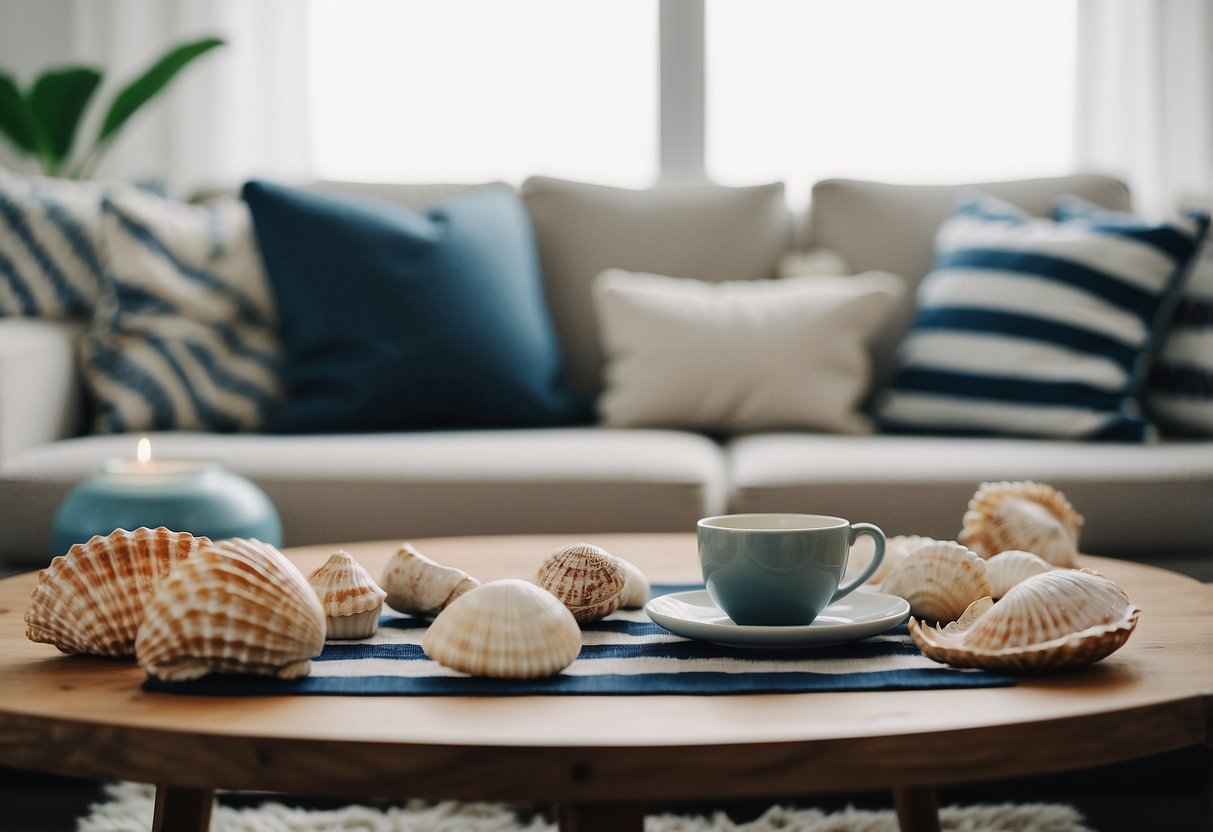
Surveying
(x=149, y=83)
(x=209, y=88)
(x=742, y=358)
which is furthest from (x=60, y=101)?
(x=742, y=358)

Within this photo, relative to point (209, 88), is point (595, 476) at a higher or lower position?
lower

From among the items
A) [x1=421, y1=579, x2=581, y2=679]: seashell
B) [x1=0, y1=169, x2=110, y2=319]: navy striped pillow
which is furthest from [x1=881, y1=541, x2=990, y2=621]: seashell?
[x1=0, y1=169, x2=110, y2=319]: navy striped pillow

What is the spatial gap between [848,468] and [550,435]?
53cm

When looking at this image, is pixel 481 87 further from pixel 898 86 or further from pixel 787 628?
pixel 787 628

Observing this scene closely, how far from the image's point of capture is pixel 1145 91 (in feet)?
9.89

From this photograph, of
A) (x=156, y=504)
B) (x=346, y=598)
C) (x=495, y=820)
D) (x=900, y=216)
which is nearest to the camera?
(x=346, y=598)

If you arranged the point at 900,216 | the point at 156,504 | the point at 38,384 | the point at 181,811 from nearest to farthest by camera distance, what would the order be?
the point at 181,811 → the point at 156,504 → the point at 38,384 → the point at 900,216

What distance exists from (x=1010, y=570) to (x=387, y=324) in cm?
138

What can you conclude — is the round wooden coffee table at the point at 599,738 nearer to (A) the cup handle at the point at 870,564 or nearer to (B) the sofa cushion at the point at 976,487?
(A) the cup handle at the point at 870,564

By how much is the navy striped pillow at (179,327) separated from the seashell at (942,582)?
4.96ft

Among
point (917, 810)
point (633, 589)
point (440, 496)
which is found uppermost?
point (633, 589)

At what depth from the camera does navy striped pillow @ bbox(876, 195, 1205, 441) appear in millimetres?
1908

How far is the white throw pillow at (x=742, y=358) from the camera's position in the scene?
2.04m

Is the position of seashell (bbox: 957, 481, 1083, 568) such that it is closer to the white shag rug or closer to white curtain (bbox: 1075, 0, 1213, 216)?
the white shag rug
